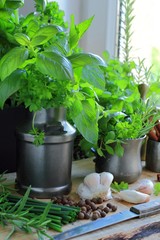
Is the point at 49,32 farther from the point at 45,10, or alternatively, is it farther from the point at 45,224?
the point at 45,224

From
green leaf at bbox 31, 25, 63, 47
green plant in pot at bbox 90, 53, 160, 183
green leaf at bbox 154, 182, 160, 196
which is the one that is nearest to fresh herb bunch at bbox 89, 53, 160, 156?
green plant in pot at bbox 90, 53, 160, 183

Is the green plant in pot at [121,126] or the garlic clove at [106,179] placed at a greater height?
the green plant in pot at [121,126]

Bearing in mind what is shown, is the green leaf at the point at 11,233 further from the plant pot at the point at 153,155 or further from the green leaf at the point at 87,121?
the plant pot at the point at 153,155

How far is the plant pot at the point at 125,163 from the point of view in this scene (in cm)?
90

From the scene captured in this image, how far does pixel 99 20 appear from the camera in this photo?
54.2 inches

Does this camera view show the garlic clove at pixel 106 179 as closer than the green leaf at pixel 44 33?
No

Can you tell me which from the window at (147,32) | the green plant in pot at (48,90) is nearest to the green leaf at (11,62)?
the green plant in pot at (48,90)

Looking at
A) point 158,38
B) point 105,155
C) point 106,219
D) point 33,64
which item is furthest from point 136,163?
point 158,38

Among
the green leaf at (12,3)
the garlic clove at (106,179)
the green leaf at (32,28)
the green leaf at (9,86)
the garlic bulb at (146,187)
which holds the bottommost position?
the garlic bulb at (146,187)

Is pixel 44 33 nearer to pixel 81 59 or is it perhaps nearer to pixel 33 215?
pixel 81 59

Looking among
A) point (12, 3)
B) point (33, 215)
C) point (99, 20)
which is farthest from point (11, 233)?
point (99, 20)

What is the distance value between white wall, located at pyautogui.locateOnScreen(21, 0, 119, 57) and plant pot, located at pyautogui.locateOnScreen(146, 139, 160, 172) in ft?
1.54

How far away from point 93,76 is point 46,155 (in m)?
0.17

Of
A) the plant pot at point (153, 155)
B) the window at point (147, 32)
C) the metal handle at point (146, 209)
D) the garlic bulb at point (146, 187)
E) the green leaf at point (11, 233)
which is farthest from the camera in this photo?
the window at point (147, 32)
